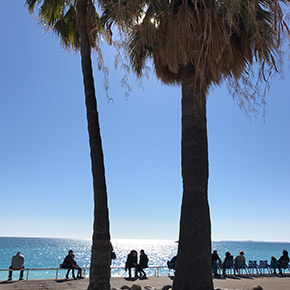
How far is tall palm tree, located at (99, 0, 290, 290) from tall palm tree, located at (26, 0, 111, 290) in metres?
0.73

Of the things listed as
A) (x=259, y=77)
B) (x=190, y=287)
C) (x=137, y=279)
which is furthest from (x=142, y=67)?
(x=137, y=279)

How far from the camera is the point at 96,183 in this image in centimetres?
782

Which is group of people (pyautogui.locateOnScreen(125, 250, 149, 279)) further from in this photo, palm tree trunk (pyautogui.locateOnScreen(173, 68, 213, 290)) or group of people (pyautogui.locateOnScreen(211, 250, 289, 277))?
palm tree trunk (pyautogui.locateOnScreen(173, 68, 213, 290))

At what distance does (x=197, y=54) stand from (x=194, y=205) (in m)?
3.67

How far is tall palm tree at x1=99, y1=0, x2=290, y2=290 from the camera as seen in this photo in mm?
7426

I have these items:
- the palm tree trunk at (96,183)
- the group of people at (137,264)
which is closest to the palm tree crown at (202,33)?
the palm tree trunk at (96,183)

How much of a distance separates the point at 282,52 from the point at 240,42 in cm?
166

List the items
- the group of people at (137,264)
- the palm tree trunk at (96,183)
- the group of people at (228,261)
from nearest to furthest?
the palm tree trunk at (96,183)
the group of people at (137,264)
the group of people at (228,261)

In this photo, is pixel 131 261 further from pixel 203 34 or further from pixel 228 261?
pixel 203 34

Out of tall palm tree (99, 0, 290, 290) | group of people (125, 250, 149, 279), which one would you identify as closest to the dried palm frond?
tall palm tree (99, 0, 290, 290)

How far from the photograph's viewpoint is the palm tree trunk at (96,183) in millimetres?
7336

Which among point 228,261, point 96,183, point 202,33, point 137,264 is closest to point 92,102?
point 96,183

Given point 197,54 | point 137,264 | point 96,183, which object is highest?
point 197,54

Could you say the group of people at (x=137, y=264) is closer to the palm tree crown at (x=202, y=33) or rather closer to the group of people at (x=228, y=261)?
the group of people at (x=228, y=261)
